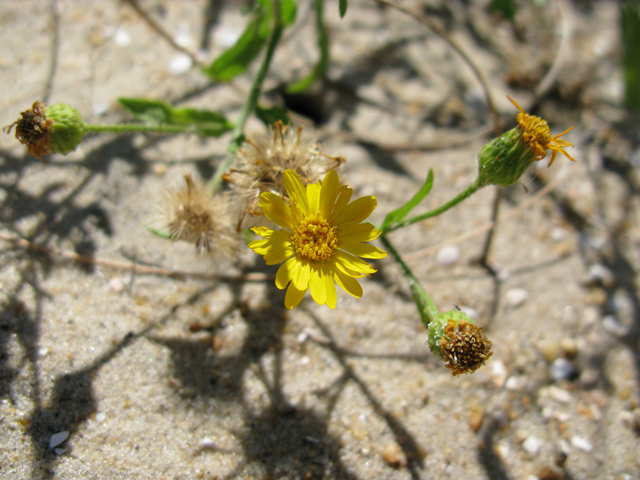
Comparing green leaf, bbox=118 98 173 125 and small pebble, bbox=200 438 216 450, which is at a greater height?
green leaf, bbox=118 98 173 125

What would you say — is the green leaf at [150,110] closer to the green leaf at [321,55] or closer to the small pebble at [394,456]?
the green leaf at [321,55]

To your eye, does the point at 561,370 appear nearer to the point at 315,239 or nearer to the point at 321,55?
the point at 315,239

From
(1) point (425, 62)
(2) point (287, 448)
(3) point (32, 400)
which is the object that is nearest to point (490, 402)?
(2) point (287, 448)

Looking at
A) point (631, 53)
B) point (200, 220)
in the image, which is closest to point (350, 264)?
point (200, 220)

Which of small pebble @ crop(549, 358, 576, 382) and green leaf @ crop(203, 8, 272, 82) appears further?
green leaf @ crop(203, 8, 272, 82)

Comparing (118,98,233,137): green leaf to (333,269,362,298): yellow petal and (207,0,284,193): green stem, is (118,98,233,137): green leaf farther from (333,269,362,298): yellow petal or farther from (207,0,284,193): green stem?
(333,269,362,298): yellow petal

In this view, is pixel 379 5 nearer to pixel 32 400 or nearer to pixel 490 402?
pixel 490 402

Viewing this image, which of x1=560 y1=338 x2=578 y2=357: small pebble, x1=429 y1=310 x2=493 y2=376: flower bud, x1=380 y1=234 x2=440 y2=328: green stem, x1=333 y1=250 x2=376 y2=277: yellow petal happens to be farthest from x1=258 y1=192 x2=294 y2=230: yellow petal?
x1=560 y1=338 x2=578 y2=357: small pebble
